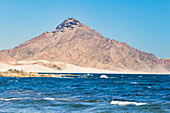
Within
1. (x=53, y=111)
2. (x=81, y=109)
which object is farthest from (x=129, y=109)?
(x=53, y=111)

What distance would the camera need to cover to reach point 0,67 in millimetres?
162250

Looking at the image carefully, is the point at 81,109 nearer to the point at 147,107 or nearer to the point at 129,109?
the point at 129,109

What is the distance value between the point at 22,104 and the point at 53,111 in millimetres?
4400

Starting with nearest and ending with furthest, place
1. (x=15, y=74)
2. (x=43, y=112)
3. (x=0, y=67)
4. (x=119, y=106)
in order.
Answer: (x=43, y=112) < (x=119, y=106) < (x=15, y=74) < (x=0, y=67)

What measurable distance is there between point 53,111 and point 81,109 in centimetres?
235

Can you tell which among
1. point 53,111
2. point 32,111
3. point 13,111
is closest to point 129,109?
point 53,111

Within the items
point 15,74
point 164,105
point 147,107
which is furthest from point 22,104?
point 15,74

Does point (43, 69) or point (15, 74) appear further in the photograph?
point (43, 69)

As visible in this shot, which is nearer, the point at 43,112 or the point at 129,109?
the point at 43,112

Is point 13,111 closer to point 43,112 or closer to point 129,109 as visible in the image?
point 43,112

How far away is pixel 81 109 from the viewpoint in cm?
2097

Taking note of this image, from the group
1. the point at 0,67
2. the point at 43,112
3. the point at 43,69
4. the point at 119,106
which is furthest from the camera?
the point at 43,69

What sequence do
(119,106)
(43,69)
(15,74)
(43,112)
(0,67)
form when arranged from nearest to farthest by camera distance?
(43,112) → (119,106) → (15,74) → (0,67) → (43,69)

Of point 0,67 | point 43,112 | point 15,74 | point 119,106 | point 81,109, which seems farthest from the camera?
point 0,67
